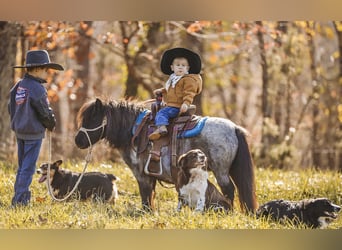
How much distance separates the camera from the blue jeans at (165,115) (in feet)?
15.3

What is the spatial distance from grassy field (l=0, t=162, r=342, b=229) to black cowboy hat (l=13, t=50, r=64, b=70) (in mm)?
748

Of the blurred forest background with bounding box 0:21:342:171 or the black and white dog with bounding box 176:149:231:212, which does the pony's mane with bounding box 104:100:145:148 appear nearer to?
the blurred forest background with bounding box 0:21:342:171

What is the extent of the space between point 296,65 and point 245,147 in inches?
34.3

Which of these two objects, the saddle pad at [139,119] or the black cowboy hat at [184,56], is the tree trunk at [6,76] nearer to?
the saddle pad at [139,119]

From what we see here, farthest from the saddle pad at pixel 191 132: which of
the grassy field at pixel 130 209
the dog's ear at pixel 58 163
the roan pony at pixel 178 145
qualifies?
the dog's ear at pixel 58 163

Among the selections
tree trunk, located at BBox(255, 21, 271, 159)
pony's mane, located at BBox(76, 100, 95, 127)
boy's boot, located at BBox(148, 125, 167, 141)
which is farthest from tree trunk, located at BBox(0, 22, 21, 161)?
tree trunk, located at BBox(255, 21, 271, 159)

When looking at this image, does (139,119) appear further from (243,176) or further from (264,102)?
(264,102)

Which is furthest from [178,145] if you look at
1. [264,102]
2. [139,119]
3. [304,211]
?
[304,211]

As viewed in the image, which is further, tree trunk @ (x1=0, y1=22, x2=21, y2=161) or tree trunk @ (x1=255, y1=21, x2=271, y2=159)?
tree trunk @ (x1=255, y1=21, x2=271, y2=159)

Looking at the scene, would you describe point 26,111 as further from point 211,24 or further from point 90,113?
point 211,24

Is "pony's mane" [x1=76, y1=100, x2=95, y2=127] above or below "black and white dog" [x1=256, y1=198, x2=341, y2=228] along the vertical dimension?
above

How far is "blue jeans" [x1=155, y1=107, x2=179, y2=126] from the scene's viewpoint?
4.66 m

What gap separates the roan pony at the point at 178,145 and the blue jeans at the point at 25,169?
1.08 ft

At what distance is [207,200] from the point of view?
182 inches
